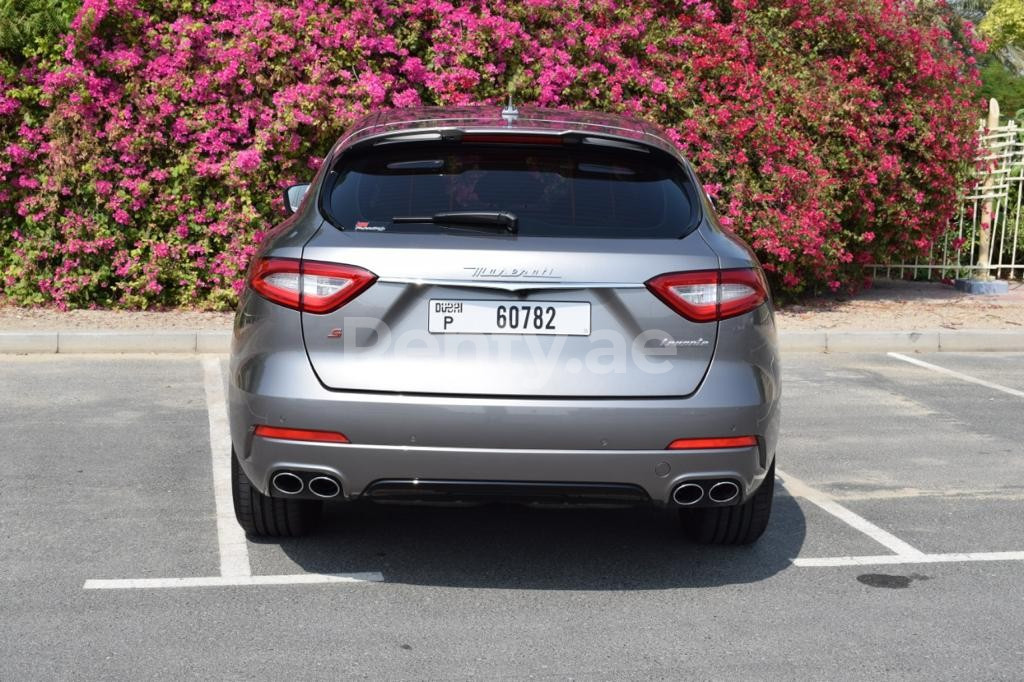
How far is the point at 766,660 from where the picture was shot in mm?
4090

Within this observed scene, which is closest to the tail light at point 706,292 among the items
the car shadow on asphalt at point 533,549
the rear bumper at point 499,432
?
the rear bumper at point 499,432

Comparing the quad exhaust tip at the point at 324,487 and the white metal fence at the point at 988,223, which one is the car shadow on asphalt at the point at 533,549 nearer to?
the quad exhaust tip at the point at 324,487

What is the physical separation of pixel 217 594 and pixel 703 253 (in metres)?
2.03

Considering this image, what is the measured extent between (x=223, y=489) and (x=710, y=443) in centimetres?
259

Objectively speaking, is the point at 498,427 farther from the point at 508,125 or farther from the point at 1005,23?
the point at 1005,23

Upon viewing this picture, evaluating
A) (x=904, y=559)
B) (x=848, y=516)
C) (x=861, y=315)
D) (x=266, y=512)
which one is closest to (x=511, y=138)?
(x=266, y=512)

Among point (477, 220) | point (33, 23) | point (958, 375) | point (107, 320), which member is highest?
point (33, 23)

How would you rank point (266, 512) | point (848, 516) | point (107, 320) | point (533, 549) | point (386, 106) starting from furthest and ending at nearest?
point (386, 106)
point (107, 320)
point (848, 516)
point (533, 549)
point (266, 512)

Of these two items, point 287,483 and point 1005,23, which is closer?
point 287,483

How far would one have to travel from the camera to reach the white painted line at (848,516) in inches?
210

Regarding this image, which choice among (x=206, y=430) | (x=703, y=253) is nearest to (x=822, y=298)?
(x=206, y=430)

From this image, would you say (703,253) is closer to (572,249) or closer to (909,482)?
(572,249)

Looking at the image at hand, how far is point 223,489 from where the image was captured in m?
6.03

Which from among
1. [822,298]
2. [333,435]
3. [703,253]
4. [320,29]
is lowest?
[822,298]
